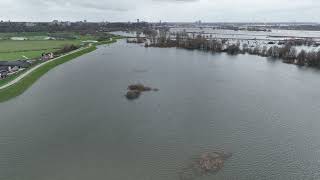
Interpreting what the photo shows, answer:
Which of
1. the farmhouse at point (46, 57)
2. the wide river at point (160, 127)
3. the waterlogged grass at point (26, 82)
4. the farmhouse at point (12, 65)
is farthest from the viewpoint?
the farmhouse at point (46, 57)

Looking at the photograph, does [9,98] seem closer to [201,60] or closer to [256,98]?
[256,98]

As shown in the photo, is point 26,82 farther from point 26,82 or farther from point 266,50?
point 266,50

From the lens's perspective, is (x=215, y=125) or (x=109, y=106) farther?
(x=109, y=106)

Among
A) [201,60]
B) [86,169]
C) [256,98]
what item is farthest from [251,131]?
[201,60]

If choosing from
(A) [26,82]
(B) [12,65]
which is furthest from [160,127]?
(B) [12,65]

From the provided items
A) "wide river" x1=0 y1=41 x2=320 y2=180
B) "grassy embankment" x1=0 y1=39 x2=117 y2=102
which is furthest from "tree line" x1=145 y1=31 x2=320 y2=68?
"grassy embankment" x1=0 y1=39 x2=117 y2=102

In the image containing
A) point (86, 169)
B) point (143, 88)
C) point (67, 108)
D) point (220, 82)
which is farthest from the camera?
point (220, 82)

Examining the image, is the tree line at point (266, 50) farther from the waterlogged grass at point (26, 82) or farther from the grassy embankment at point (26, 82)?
the waterlogged grass at point (26, 82)

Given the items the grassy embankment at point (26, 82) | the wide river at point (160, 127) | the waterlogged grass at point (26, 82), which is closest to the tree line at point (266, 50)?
the wide river at point (160, 127)
